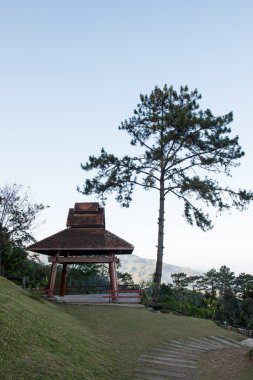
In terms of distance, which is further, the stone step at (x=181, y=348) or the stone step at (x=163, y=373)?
the stone step at (x=181, y=348)

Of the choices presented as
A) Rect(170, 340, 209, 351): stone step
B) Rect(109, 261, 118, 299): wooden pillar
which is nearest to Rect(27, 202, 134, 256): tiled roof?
Rect(109, 261, 118, 299): wooden pillar

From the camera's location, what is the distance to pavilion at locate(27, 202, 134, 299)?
22281 mm

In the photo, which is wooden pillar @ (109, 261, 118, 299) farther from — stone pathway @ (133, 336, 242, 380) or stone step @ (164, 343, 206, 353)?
stone step @ (164, 343, 206, 353)

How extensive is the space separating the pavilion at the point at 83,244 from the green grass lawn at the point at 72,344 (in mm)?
6559

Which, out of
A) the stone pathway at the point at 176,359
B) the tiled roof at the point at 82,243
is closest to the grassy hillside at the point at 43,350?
the stone pathway at the point at 176,359

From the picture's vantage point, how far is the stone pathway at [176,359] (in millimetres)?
8570

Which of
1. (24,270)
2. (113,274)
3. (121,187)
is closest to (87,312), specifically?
(113,274)

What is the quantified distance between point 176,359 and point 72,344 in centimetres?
297

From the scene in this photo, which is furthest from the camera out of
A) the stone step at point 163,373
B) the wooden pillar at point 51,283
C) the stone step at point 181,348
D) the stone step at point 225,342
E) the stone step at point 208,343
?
the wooden pillar at point 51,283

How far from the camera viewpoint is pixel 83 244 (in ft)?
74.2

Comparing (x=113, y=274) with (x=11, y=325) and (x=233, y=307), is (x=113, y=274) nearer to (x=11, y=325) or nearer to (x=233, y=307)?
(x=11, y=325)

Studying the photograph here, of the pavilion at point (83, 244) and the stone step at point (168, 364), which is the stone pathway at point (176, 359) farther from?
the pavilion at point (83, 244)

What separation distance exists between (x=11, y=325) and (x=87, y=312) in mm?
9228

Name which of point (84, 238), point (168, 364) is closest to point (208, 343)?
point (168, 364)
